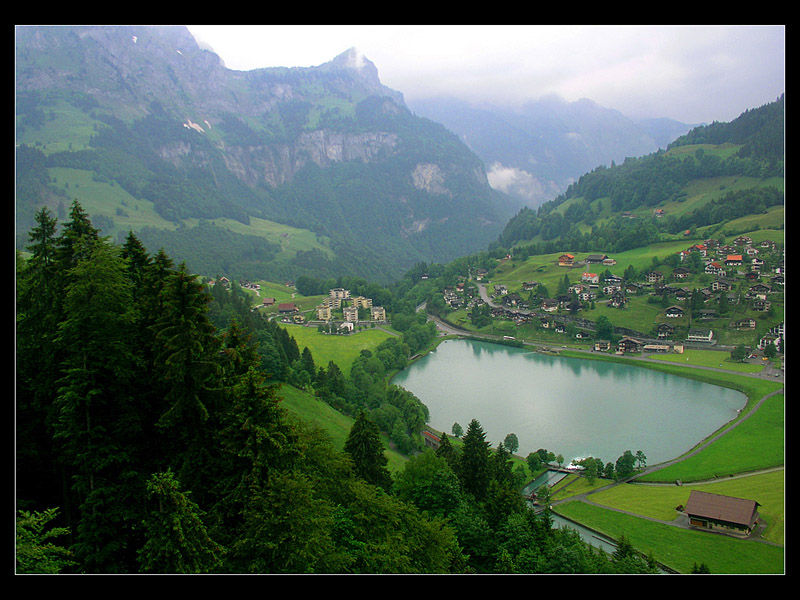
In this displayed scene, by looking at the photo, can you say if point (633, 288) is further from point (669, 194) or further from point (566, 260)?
point (669, 194)

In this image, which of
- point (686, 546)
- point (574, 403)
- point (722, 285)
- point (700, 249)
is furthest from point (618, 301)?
point (686, 546)

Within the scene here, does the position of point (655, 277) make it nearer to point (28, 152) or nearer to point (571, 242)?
point (571, 242)

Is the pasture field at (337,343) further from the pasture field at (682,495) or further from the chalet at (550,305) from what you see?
the pasture field at (682,495)

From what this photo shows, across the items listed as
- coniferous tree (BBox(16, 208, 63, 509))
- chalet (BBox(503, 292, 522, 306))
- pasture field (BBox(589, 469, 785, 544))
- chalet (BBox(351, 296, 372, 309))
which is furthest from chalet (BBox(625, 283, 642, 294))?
coniferous tree (BBox(16, 208, 63, 509))

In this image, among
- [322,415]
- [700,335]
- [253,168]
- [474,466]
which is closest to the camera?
[474,466]

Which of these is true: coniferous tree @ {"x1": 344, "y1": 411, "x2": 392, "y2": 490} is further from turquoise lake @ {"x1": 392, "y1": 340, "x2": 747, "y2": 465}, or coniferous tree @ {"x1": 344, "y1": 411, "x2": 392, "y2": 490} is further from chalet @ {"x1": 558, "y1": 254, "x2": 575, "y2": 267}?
chalet @ {"x1": 558, "y1": 254, "x2": 575, "y2": 267}
